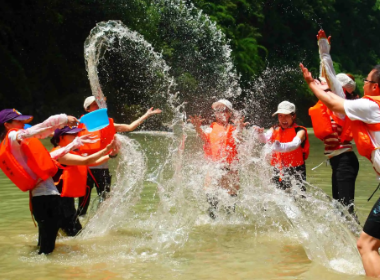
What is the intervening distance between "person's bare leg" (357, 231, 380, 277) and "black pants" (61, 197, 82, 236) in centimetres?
340

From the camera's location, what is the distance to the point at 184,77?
3272cm

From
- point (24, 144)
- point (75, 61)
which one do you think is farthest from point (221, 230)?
point (75, 61)

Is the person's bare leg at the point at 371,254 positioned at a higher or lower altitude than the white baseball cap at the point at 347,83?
lower

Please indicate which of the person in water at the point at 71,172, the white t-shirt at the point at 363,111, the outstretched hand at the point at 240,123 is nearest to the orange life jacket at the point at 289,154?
the outstretched hand at the point at 240,123

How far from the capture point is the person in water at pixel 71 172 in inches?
244

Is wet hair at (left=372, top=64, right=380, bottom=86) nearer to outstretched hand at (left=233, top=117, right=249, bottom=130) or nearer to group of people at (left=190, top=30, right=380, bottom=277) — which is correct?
group of people at (left=190, top=30, right=380, bottom=277)

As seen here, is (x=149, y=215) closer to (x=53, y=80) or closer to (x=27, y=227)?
(x=27, y=227)

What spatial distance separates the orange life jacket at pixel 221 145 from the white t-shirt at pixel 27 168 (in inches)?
91.7

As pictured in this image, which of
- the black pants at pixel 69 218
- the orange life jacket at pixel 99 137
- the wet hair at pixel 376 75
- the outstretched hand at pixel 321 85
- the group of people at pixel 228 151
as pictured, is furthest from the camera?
the orange life jacket at pixel 99 137

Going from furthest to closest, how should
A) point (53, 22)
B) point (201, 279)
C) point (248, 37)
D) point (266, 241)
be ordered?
point (248, 37) < point (53, 22) < point (266, 241) < point (201, 279)

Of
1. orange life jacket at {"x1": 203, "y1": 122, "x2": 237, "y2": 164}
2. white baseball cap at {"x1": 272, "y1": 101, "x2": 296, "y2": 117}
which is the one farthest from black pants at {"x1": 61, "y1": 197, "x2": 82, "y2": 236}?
white baseball cap at {"x1": 272, "y1": 101, "x2": 296, "y2": 117}

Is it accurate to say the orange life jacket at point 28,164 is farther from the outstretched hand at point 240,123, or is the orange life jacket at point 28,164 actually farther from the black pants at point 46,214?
the outstretched hand at point 240,123

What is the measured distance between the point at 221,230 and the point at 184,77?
84.1 ft

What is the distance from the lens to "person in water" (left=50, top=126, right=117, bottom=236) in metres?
6.20
